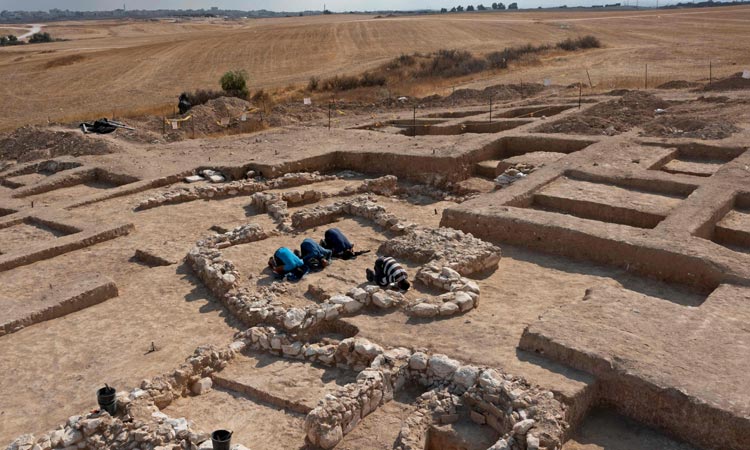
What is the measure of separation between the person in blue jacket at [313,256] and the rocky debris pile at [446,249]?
3.21ft

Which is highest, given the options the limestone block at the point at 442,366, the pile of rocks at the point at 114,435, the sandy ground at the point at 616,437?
the limestone block at the point at 442,366

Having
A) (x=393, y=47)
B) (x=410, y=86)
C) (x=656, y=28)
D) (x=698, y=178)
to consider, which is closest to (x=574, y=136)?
(x=698, y=178)

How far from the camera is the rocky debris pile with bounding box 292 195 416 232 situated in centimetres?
1092

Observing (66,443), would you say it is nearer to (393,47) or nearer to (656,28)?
(393,47)

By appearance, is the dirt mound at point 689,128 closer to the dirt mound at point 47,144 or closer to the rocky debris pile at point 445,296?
the rocky debris pile at point 445,296

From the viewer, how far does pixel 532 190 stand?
38.2 ft

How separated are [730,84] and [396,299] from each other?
1892cm

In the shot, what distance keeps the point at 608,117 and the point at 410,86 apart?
1431 centimetres

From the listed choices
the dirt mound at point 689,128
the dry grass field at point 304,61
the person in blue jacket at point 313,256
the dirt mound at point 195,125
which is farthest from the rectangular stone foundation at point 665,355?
the dry grass field at point 304,61

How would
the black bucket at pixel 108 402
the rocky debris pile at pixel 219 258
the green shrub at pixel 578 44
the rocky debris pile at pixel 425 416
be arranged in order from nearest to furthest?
1. the rocky debris pile at pixel 425 416
2. the black bucket at pixel 108 402
3. the rocky debris pile at pixel 219 258
4. the green shrub at pixel 578 44

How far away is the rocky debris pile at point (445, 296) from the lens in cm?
740

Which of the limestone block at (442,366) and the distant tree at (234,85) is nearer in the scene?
the limestone block at (442,366)

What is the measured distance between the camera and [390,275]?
8156mm

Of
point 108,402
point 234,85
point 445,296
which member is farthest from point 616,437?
point 234,85
